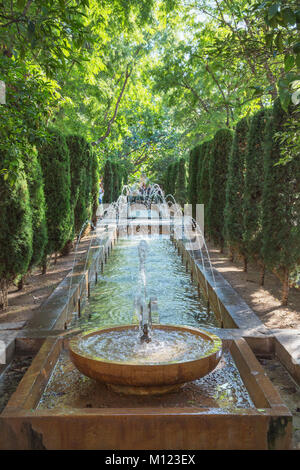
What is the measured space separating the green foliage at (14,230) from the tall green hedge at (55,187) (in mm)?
2268

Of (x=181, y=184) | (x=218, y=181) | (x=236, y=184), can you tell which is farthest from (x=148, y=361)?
(x=181, y=184)

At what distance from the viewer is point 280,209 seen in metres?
5.64

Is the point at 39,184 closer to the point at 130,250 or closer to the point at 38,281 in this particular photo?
the point at 38,281

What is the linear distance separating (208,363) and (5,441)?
53.8 inches

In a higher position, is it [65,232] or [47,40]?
[47,40]

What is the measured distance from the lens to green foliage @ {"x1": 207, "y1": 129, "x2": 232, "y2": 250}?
10.3m

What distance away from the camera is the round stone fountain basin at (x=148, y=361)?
8.18ft

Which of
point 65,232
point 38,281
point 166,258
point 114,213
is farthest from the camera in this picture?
point 114,213

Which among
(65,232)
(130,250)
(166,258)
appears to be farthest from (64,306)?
(130,250)

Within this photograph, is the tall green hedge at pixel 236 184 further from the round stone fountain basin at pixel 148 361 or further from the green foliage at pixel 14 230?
the round stone fountain basin at pixel 148 361

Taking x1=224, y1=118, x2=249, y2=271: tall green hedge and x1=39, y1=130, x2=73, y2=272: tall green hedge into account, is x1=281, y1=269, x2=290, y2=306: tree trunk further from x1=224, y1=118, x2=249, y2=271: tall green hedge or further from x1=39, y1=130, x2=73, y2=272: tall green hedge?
x1=39, y1=130, x2=73, y2=272: tall green hedge

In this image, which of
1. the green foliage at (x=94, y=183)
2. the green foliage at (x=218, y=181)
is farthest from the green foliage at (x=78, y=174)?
the green foliage at (x=218, y=181)

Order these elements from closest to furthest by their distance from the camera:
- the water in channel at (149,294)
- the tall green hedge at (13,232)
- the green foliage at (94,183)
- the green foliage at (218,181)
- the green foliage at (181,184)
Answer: the water in channel at (149,294) → the tall green hedge at (13,232) → the green foliage at (218,181) → the green foliage at (94,183) → the green foliage at (181,184)

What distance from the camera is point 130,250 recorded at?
11.0 meters
